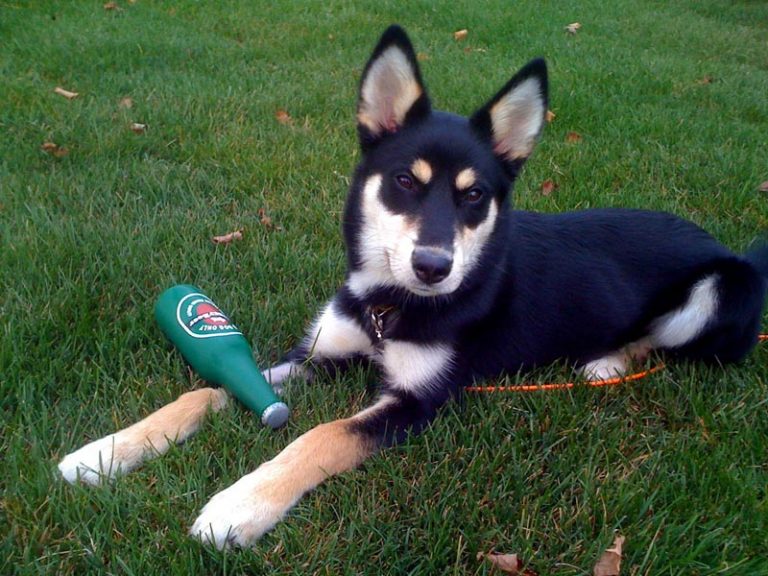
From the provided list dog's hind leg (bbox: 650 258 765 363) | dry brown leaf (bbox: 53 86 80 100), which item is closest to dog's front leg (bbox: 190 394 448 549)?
dog's hind leg (bbox: 650 258 765 363)

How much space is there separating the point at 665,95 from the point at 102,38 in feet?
17.0

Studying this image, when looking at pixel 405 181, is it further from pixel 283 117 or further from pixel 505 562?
pixel 283 117

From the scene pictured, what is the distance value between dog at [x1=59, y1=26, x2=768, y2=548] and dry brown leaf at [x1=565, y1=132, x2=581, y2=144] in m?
1.99

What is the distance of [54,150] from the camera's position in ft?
14.3

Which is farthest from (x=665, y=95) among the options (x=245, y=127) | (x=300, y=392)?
(x=300, y=392)

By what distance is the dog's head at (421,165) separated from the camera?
7.87ft

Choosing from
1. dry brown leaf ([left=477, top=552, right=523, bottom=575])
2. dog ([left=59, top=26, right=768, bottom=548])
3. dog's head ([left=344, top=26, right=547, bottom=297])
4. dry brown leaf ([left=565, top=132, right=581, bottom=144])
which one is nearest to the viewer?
dry brown leaf ([left=477, top=552, right=523, bottom=575])

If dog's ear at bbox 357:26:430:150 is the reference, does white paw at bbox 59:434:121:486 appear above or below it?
below

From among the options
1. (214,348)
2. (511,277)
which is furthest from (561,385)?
(214,348)

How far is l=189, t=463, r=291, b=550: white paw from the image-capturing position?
1845mm

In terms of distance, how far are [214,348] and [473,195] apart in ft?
3.56

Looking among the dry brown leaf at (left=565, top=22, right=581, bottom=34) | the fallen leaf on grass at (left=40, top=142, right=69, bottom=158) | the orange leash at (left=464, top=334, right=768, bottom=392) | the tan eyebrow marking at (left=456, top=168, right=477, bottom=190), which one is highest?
the tan eyebrow marking at (left=456, top=168, right=477, bottom=190)

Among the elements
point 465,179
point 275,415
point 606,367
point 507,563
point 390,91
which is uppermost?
point 390,91

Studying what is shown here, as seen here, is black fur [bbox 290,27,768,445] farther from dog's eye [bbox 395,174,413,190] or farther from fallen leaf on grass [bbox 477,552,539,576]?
fallen leaf on grass [bbox 477,552,539,576]
